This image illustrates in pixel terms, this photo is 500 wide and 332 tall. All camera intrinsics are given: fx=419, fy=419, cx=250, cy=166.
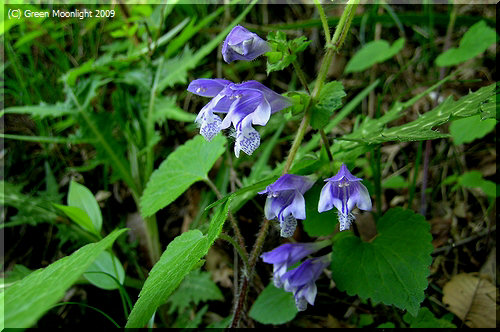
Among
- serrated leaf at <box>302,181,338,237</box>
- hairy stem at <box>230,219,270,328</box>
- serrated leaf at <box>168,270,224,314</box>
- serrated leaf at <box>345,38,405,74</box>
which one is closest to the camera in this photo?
hairy stem at <box>230,219,270,328</box>

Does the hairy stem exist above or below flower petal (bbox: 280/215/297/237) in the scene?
below

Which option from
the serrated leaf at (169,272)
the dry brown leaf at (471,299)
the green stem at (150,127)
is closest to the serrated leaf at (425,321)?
the dry brown leaf at (471,299)

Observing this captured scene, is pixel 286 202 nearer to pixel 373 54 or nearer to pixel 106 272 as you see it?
pixel 106 272

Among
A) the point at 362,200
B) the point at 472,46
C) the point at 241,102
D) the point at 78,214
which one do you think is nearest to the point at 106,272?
the point at 78,214

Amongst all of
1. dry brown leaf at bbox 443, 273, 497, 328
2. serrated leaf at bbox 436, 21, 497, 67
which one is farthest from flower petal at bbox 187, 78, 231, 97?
serrated leaf at bbox 436, 21, 497, 67

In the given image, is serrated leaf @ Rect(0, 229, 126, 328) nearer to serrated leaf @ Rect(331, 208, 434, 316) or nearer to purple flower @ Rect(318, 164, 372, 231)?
purple flower @ Rect(318, 164, 372, 231)

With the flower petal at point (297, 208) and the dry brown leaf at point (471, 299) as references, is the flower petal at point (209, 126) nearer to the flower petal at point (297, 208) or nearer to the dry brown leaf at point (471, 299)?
the flower petal at point (297, 208)

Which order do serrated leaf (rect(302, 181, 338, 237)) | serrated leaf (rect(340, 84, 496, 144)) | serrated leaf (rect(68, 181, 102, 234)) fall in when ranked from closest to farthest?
serrated leaf (rect(340, 84, 496, 144)) < serrated leaf (rect(302, 181, 338, 237)) < serrated leaf (rect(68, 181, 102, 234))

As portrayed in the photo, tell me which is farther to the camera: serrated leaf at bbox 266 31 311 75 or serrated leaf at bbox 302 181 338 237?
serrated leaf at bbox 302 181 338 237
